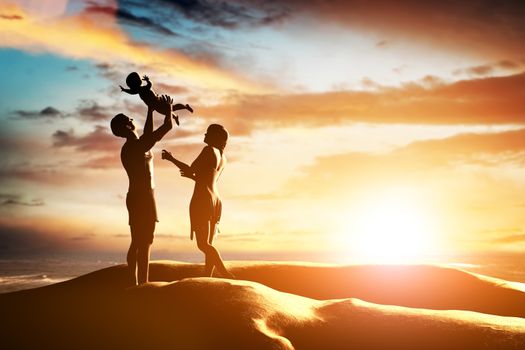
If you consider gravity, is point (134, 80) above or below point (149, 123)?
above

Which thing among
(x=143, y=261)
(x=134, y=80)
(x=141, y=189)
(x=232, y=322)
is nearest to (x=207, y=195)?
(x=141, y=189)

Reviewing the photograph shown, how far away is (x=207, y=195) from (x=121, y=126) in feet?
7.49

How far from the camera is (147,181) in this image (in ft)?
39.7

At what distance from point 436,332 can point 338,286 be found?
745 cm

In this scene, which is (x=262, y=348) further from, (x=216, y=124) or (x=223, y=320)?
(x=216, y=124)

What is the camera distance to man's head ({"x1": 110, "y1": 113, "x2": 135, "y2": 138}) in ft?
40.2

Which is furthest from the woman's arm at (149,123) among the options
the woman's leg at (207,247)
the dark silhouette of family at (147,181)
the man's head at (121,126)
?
the woman's leg at (207,247)

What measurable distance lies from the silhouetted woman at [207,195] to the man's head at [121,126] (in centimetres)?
84

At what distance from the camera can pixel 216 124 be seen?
43.3 ft

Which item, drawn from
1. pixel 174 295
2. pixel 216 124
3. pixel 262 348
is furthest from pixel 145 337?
pixel 216 124

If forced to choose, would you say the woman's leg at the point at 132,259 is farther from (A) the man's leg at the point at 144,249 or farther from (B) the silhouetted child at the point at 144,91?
(B) the silhouetted child at the point at 144,91

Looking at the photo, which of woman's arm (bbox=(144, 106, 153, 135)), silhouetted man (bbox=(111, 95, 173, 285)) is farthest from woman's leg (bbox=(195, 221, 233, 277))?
woman's arm (bbox=(144, 106, 153, 135))

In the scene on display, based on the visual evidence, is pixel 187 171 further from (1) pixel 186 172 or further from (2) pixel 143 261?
(2) pixel 143 261

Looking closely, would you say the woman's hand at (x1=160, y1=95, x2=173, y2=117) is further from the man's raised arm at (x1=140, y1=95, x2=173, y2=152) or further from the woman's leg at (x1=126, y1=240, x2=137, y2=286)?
the woman's leg at (x1=126, y1=240, x2=137, y2=286)
